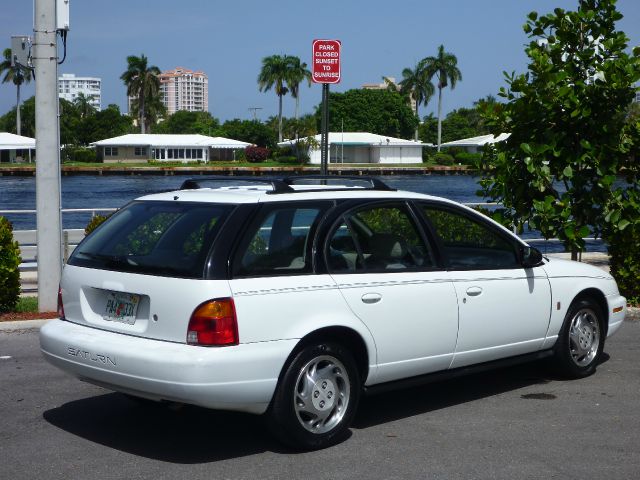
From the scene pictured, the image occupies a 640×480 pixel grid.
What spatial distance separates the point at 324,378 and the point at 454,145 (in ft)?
403

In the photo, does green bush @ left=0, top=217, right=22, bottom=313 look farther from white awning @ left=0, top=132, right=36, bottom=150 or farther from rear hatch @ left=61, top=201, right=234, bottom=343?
white awning @ left=0, top=132, right=36, bottom=150

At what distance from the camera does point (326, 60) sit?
11.4 metres

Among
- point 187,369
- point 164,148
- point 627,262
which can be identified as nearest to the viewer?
point 187,369

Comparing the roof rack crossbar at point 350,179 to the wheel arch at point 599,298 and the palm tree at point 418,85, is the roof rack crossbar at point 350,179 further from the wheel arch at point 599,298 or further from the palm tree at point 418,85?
the palm tree at point 418,85

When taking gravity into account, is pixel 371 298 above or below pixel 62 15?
below

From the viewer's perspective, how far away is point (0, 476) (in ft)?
17.9

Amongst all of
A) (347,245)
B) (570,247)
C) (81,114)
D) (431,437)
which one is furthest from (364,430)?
(81,114)

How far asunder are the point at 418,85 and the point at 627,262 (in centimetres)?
11894

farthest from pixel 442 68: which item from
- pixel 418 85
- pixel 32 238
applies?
pixel 32 238

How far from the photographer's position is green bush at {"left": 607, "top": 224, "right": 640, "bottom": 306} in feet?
37.7

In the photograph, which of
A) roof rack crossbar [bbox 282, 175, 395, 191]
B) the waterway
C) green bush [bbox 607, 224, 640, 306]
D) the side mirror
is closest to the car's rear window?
roof rack crossbar [bbox 282, 175, 395, 191]

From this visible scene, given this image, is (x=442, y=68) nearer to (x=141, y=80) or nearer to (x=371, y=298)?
(x=141, y=80)

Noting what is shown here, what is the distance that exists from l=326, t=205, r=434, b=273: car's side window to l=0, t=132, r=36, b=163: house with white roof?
95.9 m

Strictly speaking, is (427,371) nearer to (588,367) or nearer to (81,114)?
(588,367)
